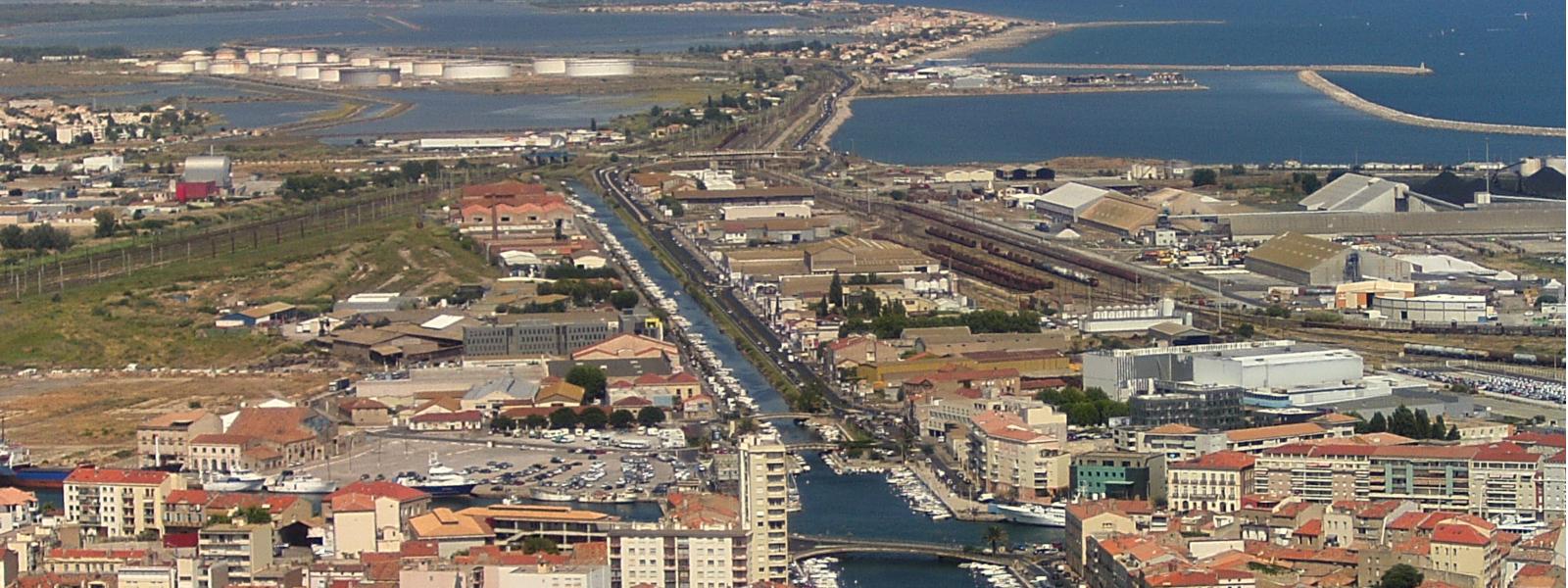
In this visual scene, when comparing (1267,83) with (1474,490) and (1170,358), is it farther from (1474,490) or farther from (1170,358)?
(1474,490)

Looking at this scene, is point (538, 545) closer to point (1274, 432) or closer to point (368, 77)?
point (1274, 432)

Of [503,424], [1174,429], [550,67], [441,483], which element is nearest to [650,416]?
[503,424]

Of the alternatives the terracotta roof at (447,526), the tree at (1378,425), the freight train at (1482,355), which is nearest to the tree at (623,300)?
the freight train at (1482,355)

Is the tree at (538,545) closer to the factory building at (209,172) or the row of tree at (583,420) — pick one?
the row of tree at (583,420)

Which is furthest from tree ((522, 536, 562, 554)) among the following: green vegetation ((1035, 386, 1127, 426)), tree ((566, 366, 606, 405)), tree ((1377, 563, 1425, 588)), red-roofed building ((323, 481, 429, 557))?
tree ((566, 366, 606, 405))

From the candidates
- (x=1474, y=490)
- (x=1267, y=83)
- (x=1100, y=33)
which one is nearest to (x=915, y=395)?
(x=1474, y=490)
